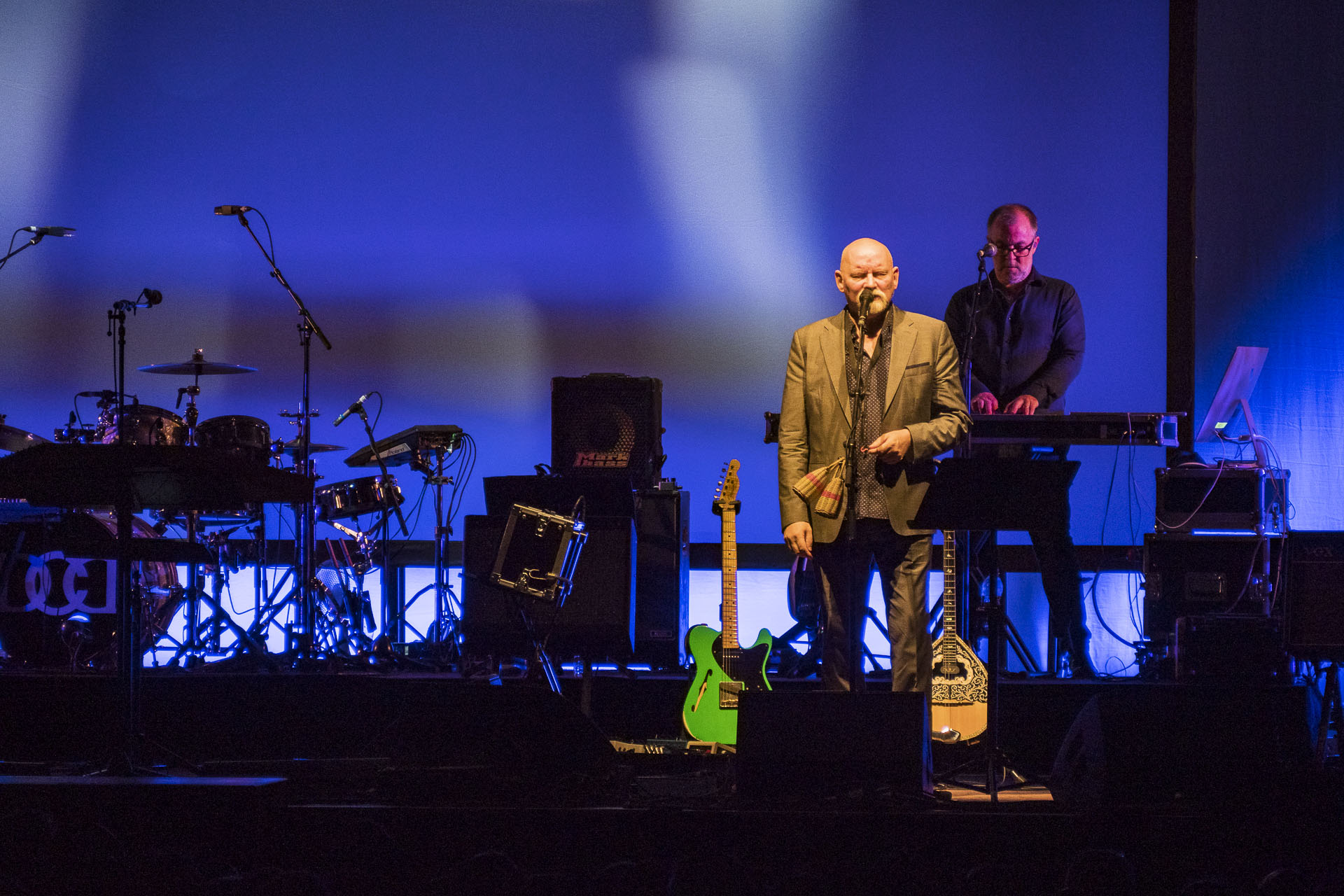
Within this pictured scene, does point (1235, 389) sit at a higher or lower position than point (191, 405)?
higher

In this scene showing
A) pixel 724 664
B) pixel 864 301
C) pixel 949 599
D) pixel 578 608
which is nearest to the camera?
pixel 864 301

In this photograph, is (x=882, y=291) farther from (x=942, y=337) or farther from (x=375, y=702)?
(x=375, y=702)

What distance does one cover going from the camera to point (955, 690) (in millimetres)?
4277

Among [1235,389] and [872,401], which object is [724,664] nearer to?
[872,401]

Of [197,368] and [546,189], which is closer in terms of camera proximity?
[197,368]

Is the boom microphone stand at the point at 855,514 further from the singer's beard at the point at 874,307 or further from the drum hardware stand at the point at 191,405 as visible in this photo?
the drum hardware stand at the point at 191,405

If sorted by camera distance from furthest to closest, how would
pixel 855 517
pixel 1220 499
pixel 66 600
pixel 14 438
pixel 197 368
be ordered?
pixel 66 600
pixel 197 368
pixel 14 438
pixel 1220 499
pixel 855 517

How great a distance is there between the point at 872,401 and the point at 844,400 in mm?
97

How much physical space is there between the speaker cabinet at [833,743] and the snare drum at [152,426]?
358 centimetres

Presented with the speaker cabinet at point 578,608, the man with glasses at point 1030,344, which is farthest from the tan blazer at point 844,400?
the speaker cabinet at point 578,608

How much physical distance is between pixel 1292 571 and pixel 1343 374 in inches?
91.3

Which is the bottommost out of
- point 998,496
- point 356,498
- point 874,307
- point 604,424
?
point 356,498

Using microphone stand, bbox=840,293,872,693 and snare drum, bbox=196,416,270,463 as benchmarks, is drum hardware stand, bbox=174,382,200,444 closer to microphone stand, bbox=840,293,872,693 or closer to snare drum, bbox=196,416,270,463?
snare drum, bbox=196,416,270,463

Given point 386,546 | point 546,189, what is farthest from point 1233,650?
point 546,189
